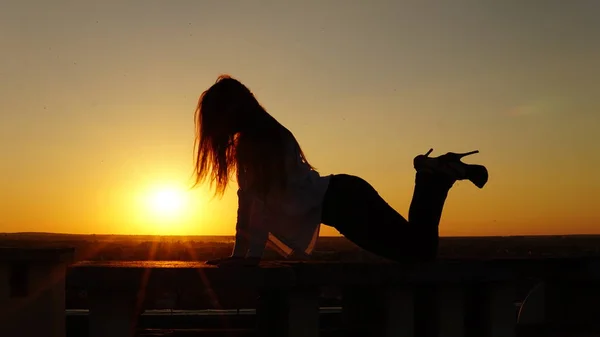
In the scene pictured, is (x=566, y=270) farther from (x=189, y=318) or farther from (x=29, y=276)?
(x=189, y=318)

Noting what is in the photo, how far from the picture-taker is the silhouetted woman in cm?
342

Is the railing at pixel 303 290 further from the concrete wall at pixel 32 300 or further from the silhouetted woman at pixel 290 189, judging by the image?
the silhouetted woman at pixel 290 189

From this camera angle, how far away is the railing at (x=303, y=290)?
2885 mm

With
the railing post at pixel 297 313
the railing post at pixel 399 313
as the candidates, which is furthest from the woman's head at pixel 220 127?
the railing post at pixel 399 313

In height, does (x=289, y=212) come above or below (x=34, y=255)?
above

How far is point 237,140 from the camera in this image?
346cm

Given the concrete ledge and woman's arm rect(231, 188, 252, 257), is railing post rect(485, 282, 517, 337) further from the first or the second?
the concrete ledge

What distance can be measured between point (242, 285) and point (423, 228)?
3.88 ft

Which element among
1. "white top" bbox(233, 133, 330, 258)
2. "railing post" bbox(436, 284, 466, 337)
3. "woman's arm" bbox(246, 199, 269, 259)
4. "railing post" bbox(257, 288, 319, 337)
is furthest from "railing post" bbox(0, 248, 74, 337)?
"railing post" bbox(436, 284, 466, 337)

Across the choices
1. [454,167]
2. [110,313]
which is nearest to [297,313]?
[110,313]

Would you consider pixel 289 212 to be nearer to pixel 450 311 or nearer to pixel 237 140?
pixel 237 140

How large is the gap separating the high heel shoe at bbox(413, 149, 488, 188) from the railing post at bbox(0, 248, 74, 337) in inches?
97.0

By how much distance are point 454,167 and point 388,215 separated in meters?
0.47

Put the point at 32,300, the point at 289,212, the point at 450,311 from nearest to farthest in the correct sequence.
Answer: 1. the point at 450,311
2. the point at 289,212
3. the point at 32,300
